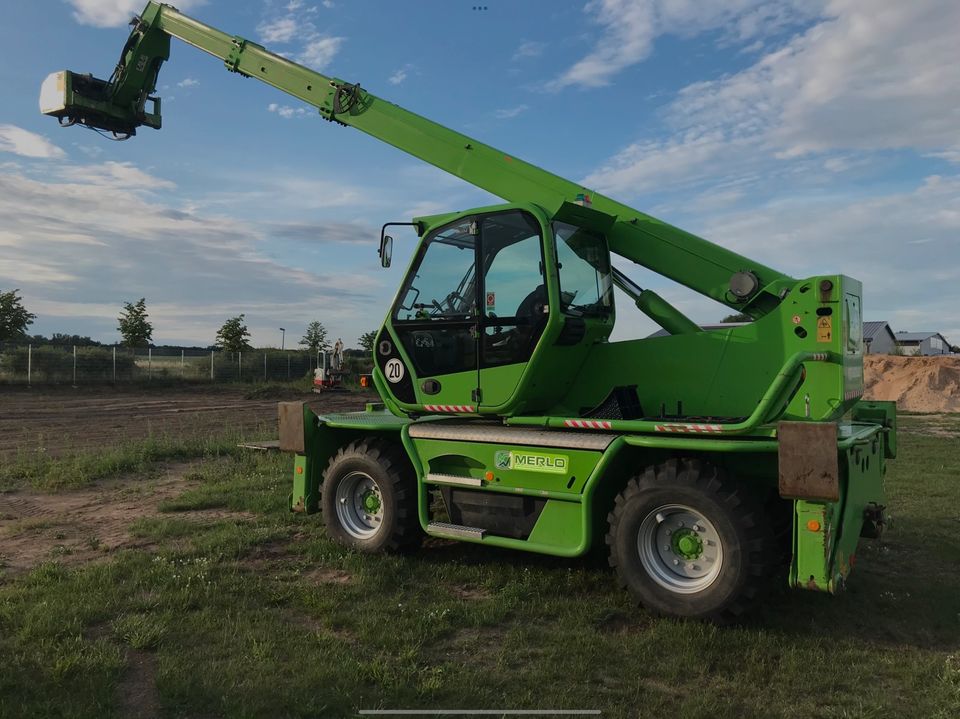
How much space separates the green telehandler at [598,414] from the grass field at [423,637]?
1.33 ft

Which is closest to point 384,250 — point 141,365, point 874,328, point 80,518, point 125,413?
point 80,518

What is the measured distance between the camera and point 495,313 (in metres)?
5.98

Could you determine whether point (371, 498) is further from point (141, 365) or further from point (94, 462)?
point (141, 365)

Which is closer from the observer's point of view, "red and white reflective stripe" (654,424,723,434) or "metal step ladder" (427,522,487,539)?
"red and white reflective stripe" (654,424,723,434)

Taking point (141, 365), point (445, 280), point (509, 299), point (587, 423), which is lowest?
point (587, 423)

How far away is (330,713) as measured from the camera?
145 inches

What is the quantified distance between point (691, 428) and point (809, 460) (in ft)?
2.57

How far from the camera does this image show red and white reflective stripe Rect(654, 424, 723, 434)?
16.0 feet

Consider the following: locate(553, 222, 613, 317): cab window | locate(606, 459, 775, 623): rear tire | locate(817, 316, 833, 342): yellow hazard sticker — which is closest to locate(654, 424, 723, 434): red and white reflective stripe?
locate(606, 459, 775, 623): rear tire

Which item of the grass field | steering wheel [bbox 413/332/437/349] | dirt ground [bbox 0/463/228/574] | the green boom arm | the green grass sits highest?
the green boom arm

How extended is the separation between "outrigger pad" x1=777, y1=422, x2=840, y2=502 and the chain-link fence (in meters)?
30.1

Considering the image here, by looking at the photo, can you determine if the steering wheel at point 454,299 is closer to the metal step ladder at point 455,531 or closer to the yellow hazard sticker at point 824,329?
the metal step ladder at point 455,531

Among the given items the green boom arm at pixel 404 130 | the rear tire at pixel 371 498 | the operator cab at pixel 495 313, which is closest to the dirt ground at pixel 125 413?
the green boom arm at pixel 404 130

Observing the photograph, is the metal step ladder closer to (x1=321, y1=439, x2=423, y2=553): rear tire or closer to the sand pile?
(x1=321, y1=439, x2=423, y2=553): rear tire
